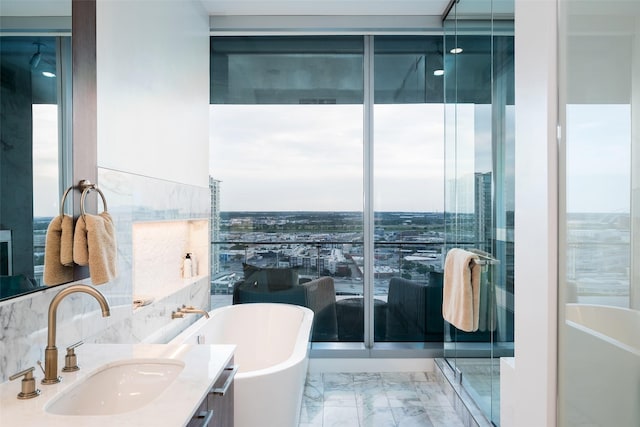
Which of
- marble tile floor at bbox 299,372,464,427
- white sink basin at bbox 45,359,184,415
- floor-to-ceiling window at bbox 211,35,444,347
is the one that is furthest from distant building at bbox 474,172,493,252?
white sink basin at bbox 45,359,184,415

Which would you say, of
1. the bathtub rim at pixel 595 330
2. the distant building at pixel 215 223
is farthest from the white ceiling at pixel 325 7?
the bathtub rim at pixel 595 330

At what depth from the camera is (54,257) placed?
1.49m

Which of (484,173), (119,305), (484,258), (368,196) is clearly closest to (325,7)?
(368,196)

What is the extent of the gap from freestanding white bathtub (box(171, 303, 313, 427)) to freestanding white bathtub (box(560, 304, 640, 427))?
51.6 inches

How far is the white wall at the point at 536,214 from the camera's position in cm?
144

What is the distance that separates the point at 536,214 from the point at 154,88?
2087 millimetres

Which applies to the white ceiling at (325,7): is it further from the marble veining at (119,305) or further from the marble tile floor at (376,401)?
the marble tile floor at (376,401)

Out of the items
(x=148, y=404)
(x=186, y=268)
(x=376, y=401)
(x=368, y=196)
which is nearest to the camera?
(x=148, y=404)

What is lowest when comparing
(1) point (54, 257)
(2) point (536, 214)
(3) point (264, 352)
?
(3) point (264, 352)

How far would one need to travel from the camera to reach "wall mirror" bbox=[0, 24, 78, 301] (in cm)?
129

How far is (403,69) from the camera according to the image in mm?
3592

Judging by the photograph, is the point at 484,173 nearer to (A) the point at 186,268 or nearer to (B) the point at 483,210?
(B) the point at 483,210

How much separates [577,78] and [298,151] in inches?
100

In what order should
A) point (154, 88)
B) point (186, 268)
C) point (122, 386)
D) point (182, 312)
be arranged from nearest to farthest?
point (122, 386)
point (154, 88)
point (182, 312)
point (186, 268)
